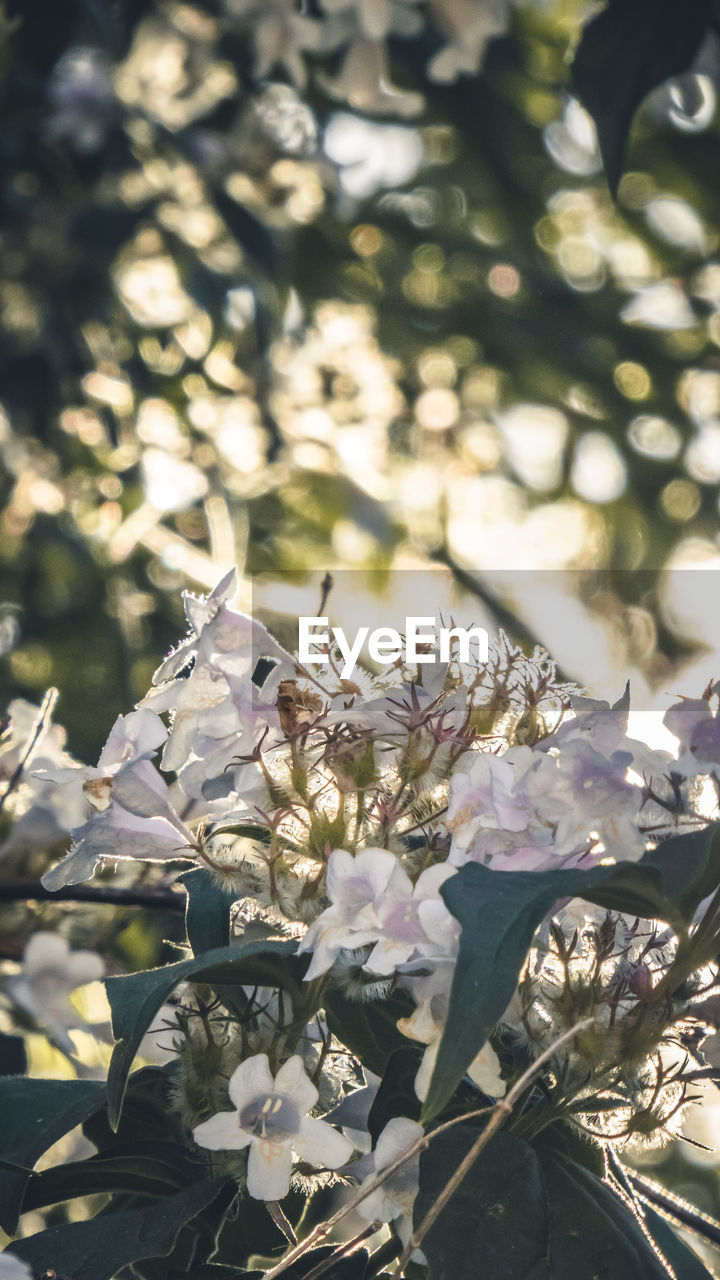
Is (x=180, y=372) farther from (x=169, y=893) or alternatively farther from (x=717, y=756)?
(x=717, y=756)

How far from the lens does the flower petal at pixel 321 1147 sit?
0.36m

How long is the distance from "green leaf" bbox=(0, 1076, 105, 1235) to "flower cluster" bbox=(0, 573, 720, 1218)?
5 cm

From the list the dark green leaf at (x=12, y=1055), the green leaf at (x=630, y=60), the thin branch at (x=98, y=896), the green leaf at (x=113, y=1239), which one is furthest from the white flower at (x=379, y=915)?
the dark green leaf at (x=12, y=1055)

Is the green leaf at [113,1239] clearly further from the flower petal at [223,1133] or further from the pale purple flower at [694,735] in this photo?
the pale purple flower at [694,735]

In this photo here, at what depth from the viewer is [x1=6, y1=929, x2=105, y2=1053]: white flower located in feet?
2.68

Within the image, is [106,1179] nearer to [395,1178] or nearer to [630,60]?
[395,1178]

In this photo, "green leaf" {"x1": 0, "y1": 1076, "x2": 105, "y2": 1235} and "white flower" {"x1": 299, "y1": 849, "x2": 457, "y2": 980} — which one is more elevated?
"white flower" {"x1": 299, "y1": 849, "x2": 457, "y2": 980}

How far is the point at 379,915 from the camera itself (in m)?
0.33

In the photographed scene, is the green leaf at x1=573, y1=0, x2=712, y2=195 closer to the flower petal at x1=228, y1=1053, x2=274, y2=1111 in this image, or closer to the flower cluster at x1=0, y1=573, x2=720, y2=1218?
the flower cluster at x1=0, y1=573, x2=720, y2=1218

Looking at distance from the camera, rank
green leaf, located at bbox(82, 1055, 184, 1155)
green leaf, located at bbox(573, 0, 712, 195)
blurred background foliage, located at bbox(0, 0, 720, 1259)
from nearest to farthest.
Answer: green leaf, located at bbox(82, 1055, 184, 1155), green leaf, located at bbox(573, 0, 712, 195), blurred background foliage, located at bbox(0, 0, 720, 1259)

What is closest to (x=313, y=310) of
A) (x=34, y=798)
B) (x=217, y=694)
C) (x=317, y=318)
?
(x=317, y=318)

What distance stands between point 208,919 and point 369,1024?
2.7 inches

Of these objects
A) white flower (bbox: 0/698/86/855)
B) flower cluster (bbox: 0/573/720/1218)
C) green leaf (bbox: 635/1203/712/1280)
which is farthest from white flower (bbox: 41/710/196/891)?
white flower (bbox: 0/698/86/855)

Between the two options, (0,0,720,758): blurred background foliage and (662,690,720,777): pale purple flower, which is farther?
(0,0,720,758): blurred background foliage
